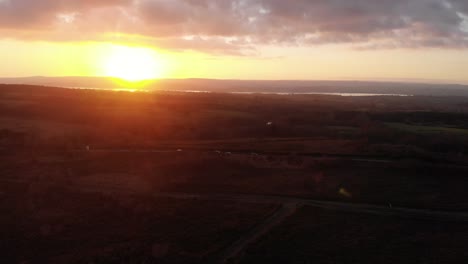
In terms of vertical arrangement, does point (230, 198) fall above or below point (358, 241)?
above

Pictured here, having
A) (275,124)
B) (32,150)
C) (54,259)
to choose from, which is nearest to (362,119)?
(275,124)

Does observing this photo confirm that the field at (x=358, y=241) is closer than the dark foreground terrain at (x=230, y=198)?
Yes

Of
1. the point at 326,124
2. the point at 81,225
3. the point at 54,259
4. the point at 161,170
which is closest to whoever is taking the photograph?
the point at 54,259

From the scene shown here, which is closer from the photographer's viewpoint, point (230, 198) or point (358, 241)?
point (358, 241)

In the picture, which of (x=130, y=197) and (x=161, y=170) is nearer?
(x=130, y=197)

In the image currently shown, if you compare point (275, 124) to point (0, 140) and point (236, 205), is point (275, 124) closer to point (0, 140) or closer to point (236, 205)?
point (0, 140)

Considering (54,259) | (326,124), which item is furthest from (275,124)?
(54,259)

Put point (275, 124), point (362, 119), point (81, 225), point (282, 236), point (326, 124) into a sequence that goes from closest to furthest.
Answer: point (282, 236)
point (81, 225)
point (275, 124)
point (326, 124)
point (362, 119)

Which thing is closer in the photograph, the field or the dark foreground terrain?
the field
